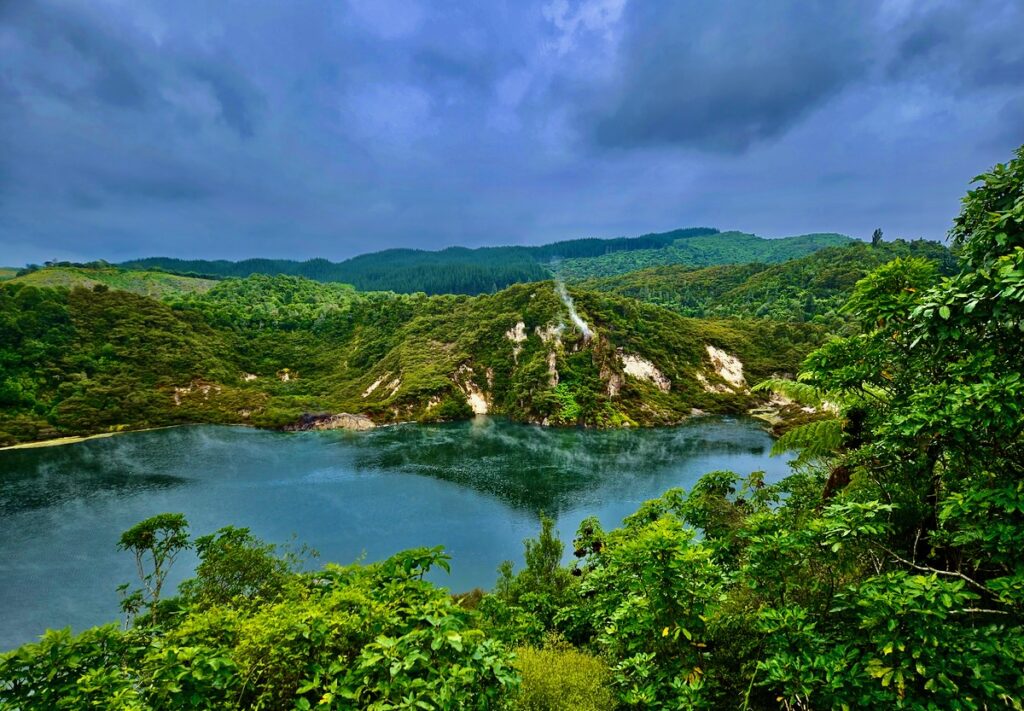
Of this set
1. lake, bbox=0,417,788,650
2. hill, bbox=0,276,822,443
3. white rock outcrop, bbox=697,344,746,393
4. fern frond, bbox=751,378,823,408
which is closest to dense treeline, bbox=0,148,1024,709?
fern frond, bbox=751,378,823,408

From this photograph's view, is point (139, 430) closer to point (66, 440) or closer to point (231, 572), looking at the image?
point (66, 440)

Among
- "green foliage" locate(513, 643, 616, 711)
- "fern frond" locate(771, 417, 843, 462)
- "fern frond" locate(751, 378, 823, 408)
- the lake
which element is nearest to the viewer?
"green foliage" locate(513, 643, 616, 711)

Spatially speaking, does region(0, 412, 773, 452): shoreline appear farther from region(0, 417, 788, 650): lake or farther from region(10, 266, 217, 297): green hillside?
region(10, 266, 217, 297): green hillside

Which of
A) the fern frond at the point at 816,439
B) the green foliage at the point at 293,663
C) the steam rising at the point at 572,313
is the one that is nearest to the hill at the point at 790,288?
the steam rising at the point at 572,313

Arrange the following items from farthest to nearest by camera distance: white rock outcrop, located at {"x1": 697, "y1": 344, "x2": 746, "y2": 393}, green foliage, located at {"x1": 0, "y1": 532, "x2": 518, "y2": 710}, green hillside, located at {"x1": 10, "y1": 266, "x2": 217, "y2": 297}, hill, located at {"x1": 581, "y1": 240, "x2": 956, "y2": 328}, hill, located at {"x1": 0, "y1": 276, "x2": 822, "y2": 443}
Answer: green hillside, located at {"x1": 10, "y1": 266, "x2": 217, "y2": 297} → hill, located at {"x1": 581, "y1": 240, "x2": 956, "y2": 328} → white rock outcrop, located at {"x1": 697, "y1": 344, "x2": 746, "y2": 393} → hill, located at {"x1": 0, "y1": 276, "x2": 822, "y2": 443} → green foliage, located at {"x1": 0, "y1": 532, "x2": 518, "y2": 710}

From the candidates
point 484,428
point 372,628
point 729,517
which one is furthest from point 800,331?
point 372,628

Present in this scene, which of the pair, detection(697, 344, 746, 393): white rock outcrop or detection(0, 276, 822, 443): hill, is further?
Result: detection(697, 344, 746, 393): white rock outcrop
